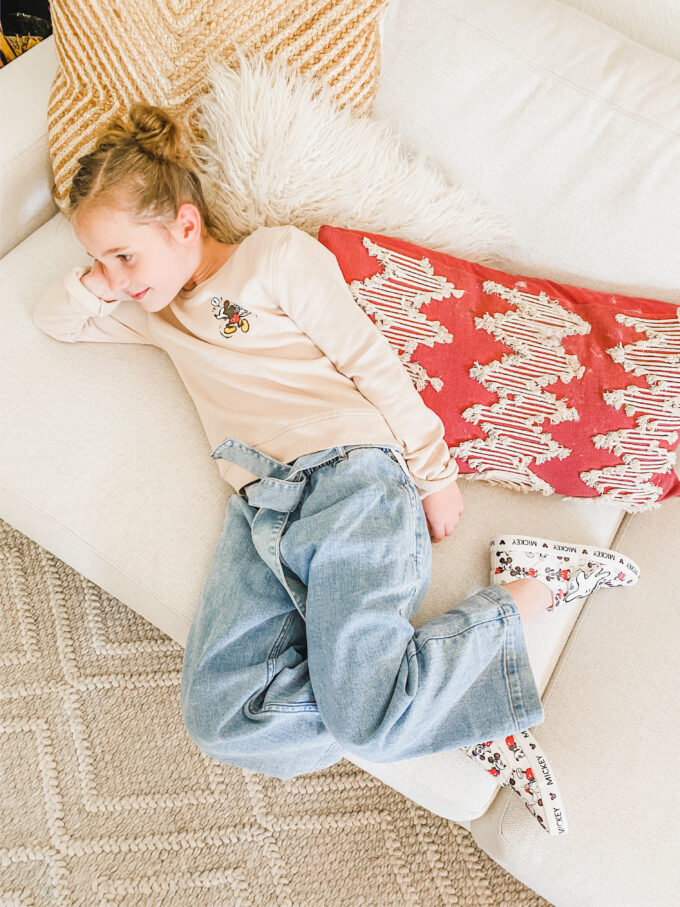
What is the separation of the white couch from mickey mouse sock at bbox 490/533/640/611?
39 mm

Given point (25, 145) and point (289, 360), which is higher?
point (25, 145)

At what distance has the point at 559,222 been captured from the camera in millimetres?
1139

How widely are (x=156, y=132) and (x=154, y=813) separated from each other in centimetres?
116

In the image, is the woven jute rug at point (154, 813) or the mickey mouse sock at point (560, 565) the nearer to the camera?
the mickey mouse sock at point (560, 565)

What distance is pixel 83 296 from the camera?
3.67ft

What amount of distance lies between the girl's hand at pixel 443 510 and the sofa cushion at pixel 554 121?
44 cm

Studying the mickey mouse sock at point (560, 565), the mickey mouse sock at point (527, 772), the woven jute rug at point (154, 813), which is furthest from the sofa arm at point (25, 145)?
the mickey mouse sock at point (527, 772)

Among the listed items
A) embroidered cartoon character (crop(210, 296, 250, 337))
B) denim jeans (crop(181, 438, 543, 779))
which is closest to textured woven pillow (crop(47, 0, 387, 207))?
embroidered cartoon character (crop(210, 296, 250, 337))

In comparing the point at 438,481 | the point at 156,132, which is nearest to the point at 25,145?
the point at 156,132

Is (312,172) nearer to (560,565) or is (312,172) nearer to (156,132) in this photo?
(156,132)

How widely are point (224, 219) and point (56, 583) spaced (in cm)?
79

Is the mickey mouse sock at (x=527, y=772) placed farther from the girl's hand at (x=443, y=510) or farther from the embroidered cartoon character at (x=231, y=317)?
the embroidered cartoon character at (x=231, y=317)

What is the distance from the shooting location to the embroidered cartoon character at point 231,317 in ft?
3.64

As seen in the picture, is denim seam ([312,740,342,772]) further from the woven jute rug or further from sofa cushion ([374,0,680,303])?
sofa cushion ([374,0,680,303])
